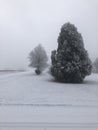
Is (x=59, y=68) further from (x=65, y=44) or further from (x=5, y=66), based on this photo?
(x=5, y=66)

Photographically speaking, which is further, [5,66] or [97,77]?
[97,77]

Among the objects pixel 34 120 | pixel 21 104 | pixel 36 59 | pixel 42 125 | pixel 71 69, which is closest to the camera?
pixel 42 125

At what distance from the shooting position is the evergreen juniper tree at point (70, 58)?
8852 millimetres

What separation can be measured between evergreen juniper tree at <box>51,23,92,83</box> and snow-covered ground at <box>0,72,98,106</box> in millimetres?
361

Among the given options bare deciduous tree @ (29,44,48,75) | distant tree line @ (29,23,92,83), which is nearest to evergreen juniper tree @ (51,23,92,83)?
distant tree line @ (29,23,92,83)

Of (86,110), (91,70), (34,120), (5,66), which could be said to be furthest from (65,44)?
(34,120)

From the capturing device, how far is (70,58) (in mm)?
9133

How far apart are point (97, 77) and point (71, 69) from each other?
2.99 feet

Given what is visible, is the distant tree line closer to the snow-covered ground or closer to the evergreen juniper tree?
the evergreen juniper tree

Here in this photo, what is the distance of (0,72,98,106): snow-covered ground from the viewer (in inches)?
178

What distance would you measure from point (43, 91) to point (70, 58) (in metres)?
3.17

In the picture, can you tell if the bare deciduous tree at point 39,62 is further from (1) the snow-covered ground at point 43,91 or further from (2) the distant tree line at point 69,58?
(1) the snow-covered ground at point 43,91

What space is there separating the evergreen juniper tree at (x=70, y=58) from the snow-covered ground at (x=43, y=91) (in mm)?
361

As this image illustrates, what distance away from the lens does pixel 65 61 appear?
9.10 metres
